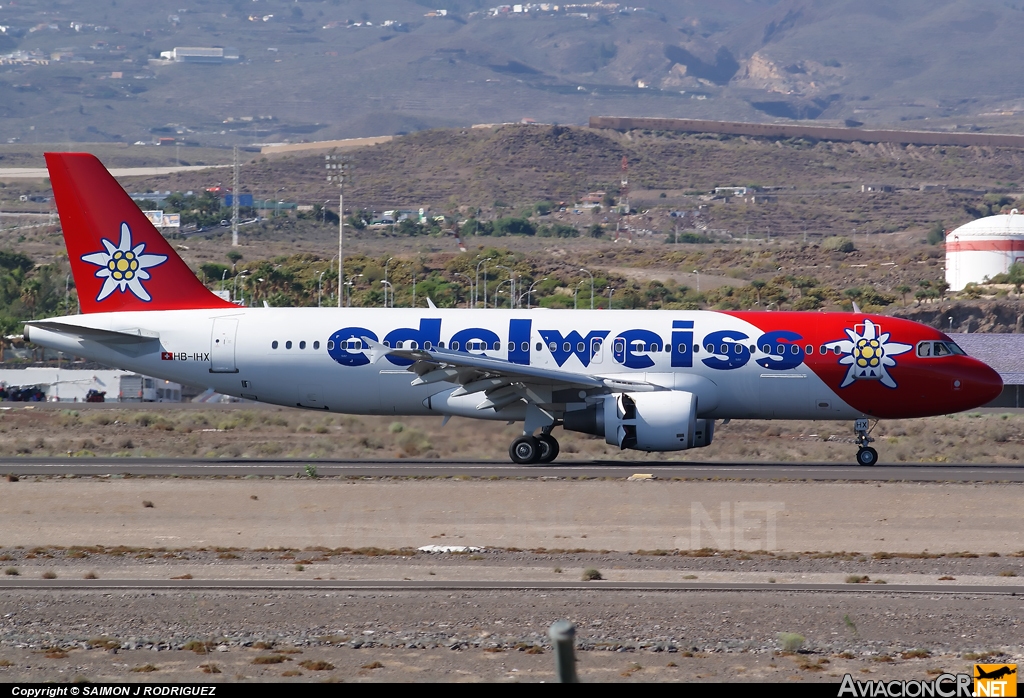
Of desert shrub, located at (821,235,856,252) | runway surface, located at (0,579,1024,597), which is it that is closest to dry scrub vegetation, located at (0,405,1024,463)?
runway surface, located at (0,579,1024,597)

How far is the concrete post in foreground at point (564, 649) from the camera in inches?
301

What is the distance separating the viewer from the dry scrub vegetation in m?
34.1

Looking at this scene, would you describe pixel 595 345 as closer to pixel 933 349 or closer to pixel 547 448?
pixel 547 448

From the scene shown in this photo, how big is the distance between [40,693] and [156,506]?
559 inches

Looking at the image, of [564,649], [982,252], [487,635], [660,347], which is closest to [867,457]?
[660,347]

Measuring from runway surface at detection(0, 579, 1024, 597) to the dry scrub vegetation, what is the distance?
47.5 ft

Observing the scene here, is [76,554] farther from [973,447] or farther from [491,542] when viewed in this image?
[973,447]

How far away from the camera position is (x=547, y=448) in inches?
1266

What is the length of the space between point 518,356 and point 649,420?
3.81 meters

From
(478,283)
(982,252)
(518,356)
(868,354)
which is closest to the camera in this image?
(868,354)

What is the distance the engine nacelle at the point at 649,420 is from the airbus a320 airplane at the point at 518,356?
0.16 ft

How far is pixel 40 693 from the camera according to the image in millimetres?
11547

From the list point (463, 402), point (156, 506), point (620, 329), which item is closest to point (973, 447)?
point (620, 329)

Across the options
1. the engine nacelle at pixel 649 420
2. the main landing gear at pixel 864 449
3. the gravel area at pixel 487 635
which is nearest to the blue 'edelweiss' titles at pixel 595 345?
the engine nacelle at pixel 649 420
